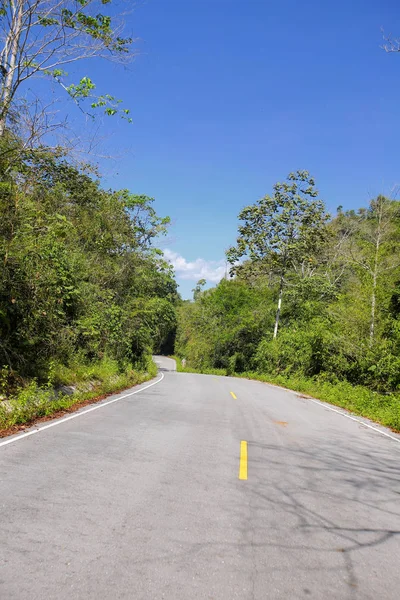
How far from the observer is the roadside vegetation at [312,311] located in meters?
18.6

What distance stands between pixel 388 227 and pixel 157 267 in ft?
52.6

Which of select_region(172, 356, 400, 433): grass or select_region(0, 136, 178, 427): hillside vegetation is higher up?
select_region(0, 136, 178, 427): hillside vegetation

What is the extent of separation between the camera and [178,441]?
748 centimetres

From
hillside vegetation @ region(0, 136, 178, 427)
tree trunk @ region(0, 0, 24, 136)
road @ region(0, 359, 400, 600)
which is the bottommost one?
road @ region(0, 359, 400, 600)

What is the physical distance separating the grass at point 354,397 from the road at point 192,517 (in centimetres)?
516

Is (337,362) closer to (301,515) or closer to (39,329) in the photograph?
(39,329)

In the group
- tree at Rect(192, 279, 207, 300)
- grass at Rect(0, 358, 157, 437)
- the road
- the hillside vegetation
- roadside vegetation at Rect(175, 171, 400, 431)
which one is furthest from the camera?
tree at Rect(192, 279, 207, 300)

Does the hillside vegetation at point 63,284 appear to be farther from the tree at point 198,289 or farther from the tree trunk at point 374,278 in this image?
the tree at point 198,289

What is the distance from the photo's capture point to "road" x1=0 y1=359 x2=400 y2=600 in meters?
3.07

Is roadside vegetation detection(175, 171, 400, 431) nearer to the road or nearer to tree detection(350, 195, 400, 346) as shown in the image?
tree detection(350, 195, 400, 346)

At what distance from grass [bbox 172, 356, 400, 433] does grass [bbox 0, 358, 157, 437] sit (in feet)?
28.6

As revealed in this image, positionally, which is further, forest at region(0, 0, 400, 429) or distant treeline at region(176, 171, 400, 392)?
distant treeline at region(176, 171, 400, 392)

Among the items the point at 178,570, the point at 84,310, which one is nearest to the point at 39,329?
the point at 84,310

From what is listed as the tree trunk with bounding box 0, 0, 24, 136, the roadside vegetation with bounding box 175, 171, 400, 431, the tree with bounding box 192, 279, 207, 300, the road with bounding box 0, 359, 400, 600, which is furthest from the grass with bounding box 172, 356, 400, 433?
the tree with bounding box 192, 279, 207, 300
